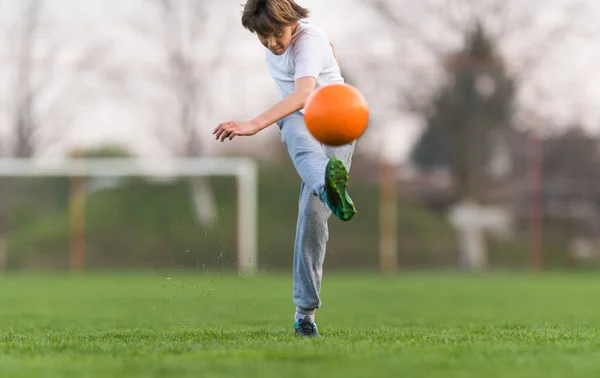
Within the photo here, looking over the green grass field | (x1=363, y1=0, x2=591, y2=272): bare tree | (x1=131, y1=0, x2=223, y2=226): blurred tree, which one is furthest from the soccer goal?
the green grass field

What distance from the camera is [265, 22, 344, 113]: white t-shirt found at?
16.1 feet

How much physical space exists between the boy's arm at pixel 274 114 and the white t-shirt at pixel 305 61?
0.05 meters

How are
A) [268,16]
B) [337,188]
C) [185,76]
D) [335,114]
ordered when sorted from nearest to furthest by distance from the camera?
1. [337,188]
2. [335,114]
3. [268,16]
4. [185,76]

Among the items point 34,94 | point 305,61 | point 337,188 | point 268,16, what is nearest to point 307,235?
point 337,188

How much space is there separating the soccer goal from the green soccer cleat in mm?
12804

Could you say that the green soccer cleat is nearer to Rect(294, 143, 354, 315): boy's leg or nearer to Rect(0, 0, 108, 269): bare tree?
Rect(294, 143, 354, 315): boy's leg

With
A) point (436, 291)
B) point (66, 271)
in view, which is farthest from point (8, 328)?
point (66, 271)

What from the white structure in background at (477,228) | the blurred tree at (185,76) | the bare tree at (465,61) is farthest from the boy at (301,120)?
the bare tree at (465,61)

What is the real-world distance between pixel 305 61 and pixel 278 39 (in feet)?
0.55

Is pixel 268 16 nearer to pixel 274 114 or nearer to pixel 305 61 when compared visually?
pixel 305 61

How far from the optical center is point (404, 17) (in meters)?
20.9

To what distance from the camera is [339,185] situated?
14.6 ft

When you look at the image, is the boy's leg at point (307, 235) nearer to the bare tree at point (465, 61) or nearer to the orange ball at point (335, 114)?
the orange ball at point (335, 114)

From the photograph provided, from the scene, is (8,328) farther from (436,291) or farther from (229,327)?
(436,291)
